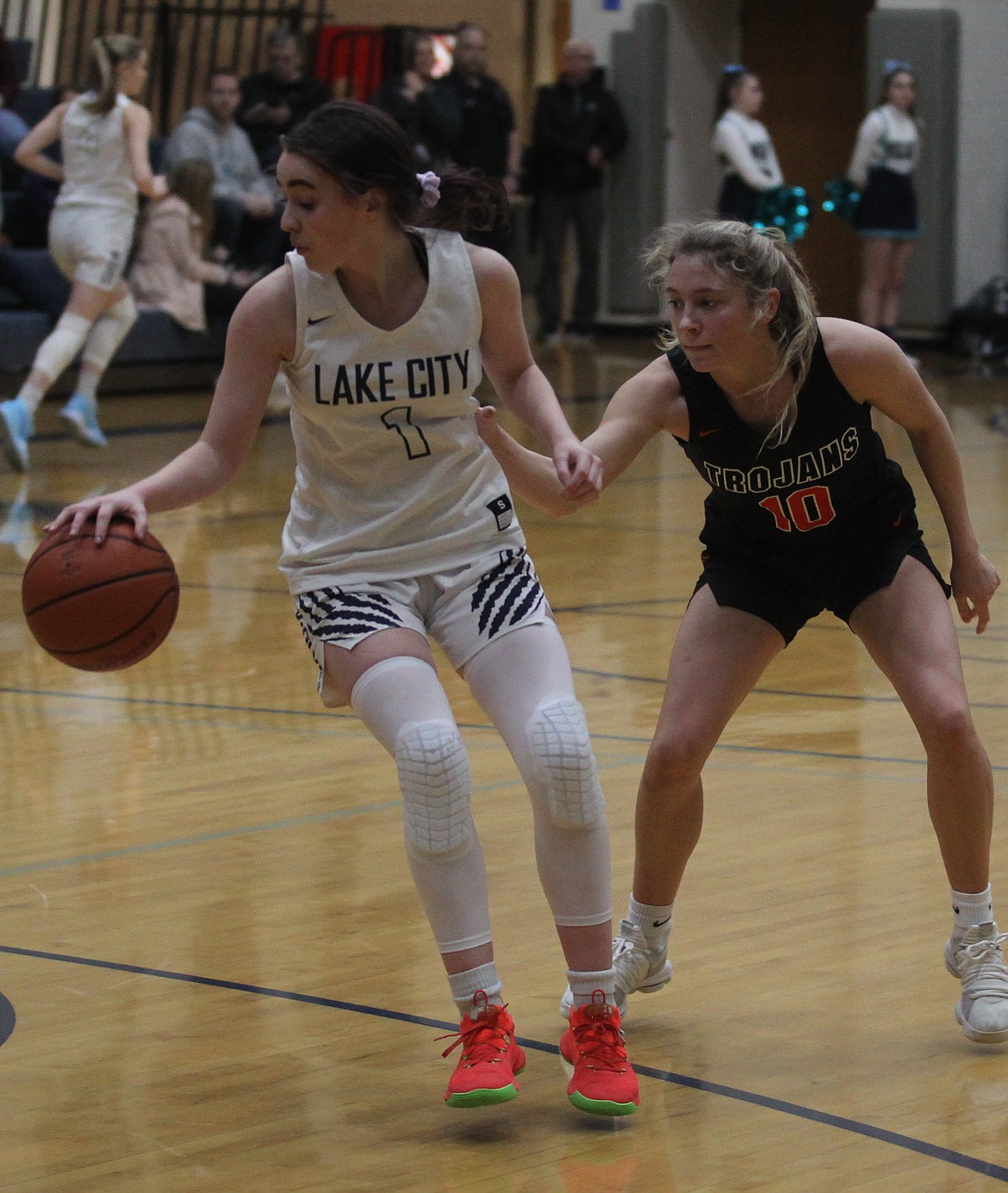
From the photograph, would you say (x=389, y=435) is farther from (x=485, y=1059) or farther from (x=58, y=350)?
(x=58, y=350)

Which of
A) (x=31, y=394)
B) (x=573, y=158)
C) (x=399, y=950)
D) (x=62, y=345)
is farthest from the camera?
(x=573, y=158)

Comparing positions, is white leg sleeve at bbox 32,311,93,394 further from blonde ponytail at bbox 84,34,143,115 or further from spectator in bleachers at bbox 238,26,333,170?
spectator in bleachers at bbox 238,26,333,170

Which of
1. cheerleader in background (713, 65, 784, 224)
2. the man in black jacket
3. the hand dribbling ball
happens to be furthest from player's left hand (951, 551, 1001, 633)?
the man in black jacket

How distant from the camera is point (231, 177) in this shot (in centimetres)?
1295

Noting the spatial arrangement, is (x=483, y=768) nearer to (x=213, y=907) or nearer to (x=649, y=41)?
(x=213, y=907)

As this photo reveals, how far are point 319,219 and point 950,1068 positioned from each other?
156cm

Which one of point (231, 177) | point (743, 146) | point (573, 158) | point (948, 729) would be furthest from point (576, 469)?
point (573, 158)

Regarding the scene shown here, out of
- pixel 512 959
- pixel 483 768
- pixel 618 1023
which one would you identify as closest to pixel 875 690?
pixel 483 768

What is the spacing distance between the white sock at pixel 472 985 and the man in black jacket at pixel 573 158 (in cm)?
1347

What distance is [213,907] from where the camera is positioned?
3.85 metres

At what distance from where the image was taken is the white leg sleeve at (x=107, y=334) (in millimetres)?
9961

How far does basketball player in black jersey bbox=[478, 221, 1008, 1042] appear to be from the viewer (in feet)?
10.4

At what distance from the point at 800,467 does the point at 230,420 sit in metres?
0.89

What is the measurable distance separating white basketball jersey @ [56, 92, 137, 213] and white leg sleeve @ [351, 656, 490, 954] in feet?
23.5
